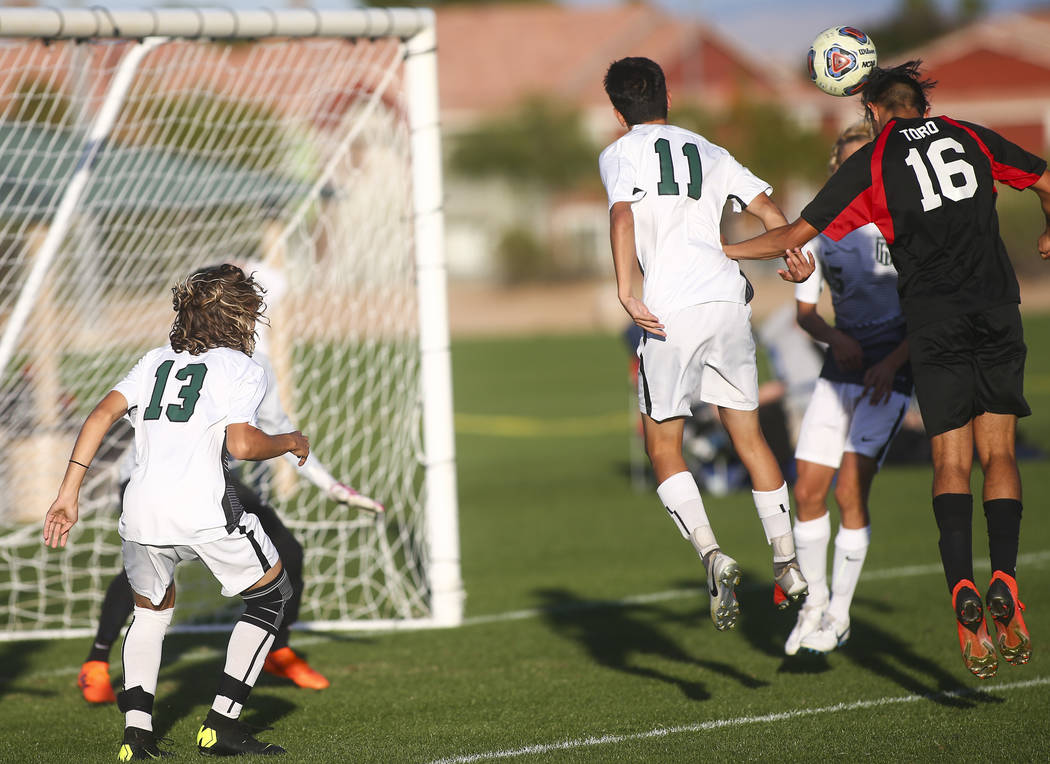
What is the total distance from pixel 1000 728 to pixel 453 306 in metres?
35.4

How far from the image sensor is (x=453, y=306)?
39625 millimetres

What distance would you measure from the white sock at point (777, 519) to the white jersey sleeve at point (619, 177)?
132cm

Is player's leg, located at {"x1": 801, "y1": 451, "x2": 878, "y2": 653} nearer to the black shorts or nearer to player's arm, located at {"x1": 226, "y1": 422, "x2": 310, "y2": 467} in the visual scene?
the black shorts

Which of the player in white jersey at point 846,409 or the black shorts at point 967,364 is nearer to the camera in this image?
the black shorts at point 967,364

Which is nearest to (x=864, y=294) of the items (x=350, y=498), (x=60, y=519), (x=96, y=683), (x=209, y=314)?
(x=350, y=498)

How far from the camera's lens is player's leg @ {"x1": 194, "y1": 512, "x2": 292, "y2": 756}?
14.8ft

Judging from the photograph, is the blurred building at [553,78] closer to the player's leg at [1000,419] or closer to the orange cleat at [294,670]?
the orange cleat at [294,670]

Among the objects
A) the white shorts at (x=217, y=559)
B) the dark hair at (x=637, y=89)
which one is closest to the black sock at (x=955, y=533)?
the dark hair at (x=637, y=89)

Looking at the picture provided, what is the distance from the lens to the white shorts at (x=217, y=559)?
4426mm

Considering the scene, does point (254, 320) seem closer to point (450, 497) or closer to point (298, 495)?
point (450, 497)

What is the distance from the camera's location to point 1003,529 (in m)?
4.70

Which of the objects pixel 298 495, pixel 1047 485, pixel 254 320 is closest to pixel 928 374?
pixel 254 320

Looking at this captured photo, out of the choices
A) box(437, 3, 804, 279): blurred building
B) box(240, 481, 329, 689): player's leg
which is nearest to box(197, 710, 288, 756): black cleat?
box(240, 481, 329, 689): player's leg

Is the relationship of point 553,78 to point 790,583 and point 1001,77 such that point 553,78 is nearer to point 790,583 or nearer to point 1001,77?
point 1001,77
